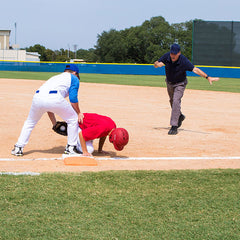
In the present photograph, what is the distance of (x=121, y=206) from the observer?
3711mm

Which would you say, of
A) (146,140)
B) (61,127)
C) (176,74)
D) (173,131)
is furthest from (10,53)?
(61,127)

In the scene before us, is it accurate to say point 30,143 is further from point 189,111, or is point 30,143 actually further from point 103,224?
point 189,111

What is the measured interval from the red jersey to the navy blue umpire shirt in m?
2.88

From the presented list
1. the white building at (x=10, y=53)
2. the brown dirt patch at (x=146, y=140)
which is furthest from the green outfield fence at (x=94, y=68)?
the white building at (x=10, y=53)

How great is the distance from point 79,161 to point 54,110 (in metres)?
0.77

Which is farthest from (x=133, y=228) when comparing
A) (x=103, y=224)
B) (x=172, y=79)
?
(x=172, y=79)

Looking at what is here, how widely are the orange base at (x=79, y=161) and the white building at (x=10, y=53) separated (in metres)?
68.1

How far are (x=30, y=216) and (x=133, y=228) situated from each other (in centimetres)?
87

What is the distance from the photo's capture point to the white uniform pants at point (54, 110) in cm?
547

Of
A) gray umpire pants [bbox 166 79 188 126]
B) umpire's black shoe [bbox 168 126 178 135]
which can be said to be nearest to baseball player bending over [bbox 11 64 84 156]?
umpire's black shoe [bbox 168 126 178 135]

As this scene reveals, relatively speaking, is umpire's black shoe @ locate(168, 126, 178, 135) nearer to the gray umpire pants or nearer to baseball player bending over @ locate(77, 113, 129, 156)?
the gray umpire pants

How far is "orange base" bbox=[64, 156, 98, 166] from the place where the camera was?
5.39 m

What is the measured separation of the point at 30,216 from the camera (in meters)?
3.42

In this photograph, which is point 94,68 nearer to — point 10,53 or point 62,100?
point 10,53
